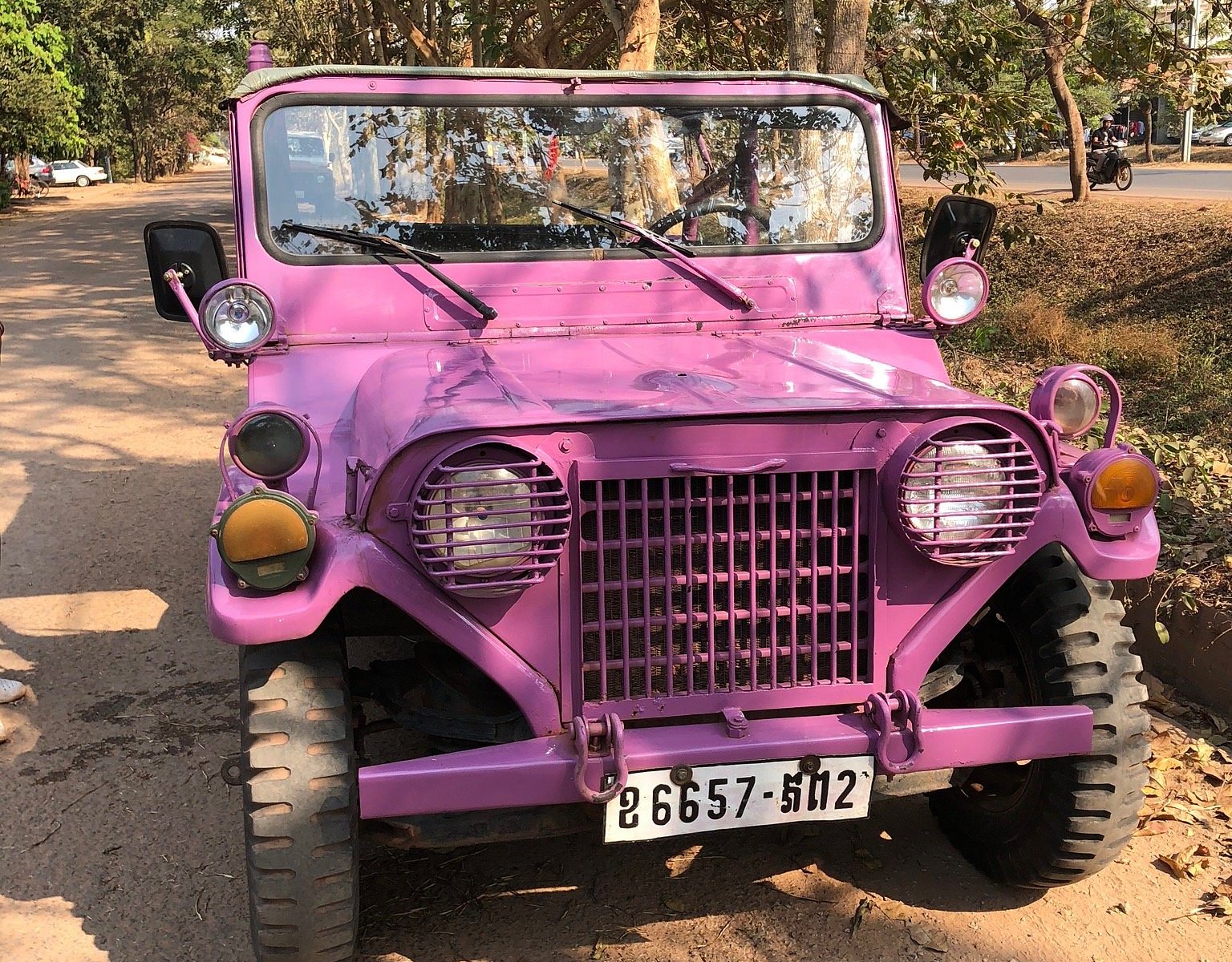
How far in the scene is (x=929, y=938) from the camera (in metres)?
3.03

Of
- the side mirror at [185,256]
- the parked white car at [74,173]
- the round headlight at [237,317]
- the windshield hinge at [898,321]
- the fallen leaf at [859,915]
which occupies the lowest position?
the parked white car at [74,173]

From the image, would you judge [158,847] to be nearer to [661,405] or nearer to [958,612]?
[661,405]

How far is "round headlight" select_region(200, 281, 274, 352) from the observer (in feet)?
11.2

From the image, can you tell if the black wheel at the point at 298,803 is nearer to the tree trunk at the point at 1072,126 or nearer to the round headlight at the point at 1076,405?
the round headlight at the point at 1076,405

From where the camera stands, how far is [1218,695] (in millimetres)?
4199

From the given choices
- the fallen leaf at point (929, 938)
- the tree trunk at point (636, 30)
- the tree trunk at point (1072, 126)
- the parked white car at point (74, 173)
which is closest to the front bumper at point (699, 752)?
the fallen leaf at point (929, 938)

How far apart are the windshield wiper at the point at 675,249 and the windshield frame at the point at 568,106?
43 millimetres

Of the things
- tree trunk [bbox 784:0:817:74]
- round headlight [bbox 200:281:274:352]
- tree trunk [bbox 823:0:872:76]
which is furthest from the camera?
tree trunk [bbox 784:0:817:74]

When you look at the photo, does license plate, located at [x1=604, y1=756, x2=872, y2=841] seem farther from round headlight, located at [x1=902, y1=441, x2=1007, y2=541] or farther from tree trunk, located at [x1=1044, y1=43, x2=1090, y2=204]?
tree trunk, located at [x1=1044, y1=43, x2=1090, y2=204]

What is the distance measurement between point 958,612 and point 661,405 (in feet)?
2.77

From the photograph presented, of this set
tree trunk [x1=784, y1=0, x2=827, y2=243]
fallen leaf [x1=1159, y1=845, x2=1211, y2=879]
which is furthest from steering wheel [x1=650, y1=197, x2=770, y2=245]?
fallen leaf [x1=1159, y1=845, x2=1211, y2=879]

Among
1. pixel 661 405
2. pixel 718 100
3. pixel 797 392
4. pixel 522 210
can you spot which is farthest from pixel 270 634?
pixel 718 100

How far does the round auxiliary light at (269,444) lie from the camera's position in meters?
2.63

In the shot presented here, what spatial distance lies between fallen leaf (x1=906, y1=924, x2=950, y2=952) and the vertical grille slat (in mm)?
823
